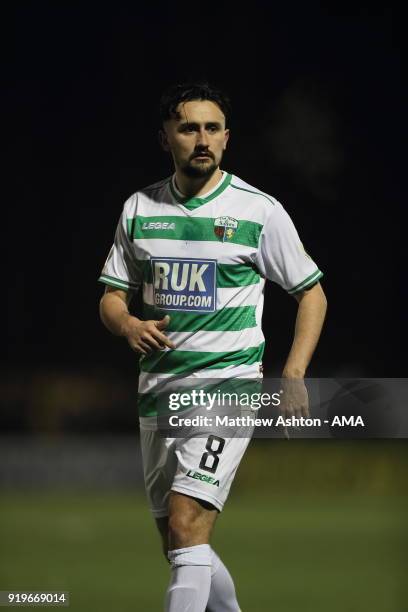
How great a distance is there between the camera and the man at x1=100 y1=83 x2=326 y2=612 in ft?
14.9

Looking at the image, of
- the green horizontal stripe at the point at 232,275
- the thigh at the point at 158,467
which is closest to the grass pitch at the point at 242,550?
the thigh at the point at 158,467

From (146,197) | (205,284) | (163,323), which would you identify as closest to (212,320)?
(205,284)

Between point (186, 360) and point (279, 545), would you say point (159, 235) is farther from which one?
point (279, 545)

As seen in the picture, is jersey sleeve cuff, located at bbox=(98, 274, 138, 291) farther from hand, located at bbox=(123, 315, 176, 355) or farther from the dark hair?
the dark hair

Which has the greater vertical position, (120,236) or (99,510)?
(120,236)

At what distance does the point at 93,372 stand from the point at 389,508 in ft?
13.5

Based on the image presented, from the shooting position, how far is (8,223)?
45.4 ft

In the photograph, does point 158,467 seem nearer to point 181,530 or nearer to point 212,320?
point 181,530

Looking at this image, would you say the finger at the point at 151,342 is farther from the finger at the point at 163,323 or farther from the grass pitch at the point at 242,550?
the grass pitch at the point at 242,550

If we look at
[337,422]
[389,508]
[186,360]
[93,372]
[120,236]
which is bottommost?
[389,508]

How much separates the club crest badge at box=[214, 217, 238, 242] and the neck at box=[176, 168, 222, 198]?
0.52ft

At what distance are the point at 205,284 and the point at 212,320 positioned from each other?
5.3 inches

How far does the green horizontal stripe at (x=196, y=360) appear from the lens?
455cm

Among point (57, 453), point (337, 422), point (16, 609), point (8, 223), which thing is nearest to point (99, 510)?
point (57, 453)
